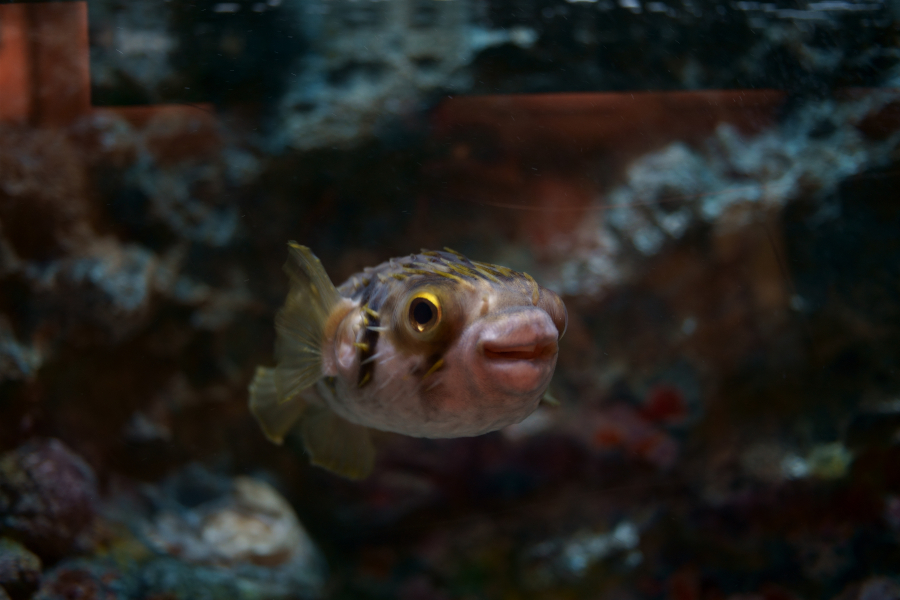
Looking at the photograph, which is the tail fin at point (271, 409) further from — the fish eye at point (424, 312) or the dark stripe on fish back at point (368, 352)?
the fish eye at point (424, 312)

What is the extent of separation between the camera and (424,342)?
1.07 m

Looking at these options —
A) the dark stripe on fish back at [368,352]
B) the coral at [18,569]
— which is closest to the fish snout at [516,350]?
the dark stripe on fish back at [368,352]

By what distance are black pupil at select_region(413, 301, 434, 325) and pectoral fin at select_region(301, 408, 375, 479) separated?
29.6 inches

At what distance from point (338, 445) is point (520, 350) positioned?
0.93 m

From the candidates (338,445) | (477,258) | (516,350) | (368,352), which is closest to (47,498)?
(338,445)

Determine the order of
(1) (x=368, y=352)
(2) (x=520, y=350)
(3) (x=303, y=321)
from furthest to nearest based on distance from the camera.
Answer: (3) (x=303, y=321) → (1) (x=368, y=352) → (2) (x=520, y=350)

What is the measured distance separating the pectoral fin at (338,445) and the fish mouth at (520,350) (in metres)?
0.83

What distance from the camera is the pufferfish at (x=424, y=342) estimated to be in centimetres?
100

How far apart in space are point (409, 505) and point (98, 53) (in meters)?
3.20

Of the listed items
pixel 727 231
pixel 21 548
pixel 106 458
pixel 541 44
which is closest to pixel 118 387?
pixel 106 458

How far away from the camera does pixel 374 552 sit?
120 inches

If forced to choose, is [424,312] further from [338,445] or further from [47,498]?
[47,498]

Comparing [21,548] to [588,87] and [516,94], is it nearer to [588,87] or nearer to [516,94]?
[516,94]

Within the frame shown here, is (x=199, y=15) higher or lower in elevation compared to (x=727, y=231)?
higher
